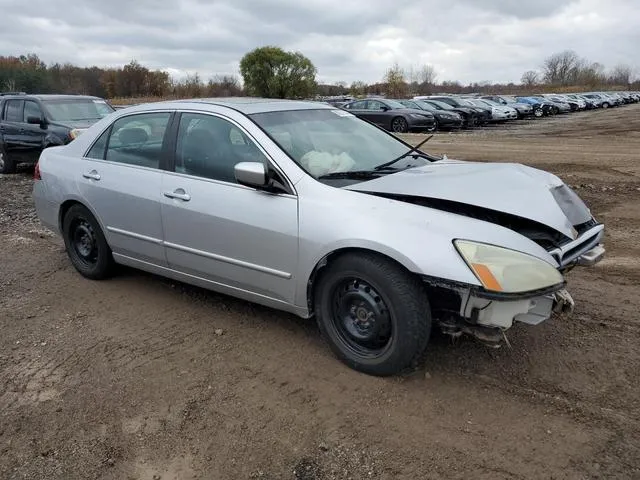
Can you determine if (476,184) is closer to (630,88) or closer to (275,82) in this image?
(275,82)

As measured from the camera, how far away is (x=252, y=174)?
141 inches

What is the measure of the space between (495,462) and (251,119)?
2.69 m

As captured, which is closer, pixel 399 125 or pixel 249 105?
pixel 249 105

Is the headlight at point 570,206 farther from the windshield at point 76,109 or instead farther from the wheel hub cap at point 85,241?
the windshield at point 76,109

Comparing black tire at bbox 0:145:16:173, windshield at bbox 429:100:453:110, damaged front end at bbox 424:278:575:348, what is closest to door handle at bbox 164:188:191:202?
damaged front end at bbox 424:278:575:348

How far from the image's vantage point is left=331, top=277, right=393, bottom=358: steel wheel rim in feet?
10.8

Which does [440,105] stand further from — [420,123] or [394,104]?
[420,123]

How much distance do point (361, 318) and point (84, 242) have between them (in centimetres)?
309

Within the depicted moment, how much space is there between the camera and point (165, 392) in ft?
11.0

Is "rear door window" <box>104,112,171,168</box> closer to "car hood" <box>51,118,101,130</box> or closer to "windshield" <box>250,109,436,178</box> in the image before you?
"windshield" <box>250,109,436,178</box>

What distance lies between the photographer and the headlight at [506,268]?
2898 mm

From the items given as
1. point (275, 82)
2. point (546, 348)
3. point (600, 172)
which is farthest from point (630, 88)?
point (546, 348)

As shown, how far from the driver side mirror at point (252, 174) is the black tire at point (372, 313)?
28.0 inches

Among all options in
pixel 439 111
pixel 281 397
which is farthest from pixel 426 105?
pixel 281 397
